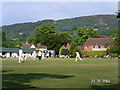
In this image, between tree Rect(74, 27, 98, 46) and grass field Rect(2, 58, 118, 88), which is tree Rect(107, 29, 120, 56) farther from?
grass field Rect(2, 58, 118, 88)

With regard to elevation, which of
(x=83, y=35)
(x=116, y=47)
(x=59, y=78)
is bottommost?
(x=59, y=78)

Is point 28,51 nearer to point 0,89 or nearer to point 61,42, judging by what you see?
point 61,42

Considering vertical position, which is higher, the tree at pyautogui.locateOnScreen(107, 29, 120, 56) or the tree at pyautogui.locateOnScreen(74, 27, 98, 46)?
the tree at pyautogui.locateOnScreen(74, 27, 98, 46)

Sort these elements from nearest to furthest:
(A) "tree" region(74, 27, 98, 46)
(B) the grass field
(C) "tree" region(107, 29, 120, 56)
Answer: (B) the grass field, (C) "tree" region(107, 29, 120, 56), (A) "tree" region(74, 27, 98, 46)

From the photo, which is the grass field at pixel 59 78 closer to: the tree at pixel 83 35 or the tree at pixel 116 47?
the tree at pixel 116 47

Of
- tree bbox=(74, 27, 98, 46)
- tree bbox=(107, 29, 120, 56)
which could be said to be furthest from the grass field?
tree bbox=(74, 27, 98, 46)

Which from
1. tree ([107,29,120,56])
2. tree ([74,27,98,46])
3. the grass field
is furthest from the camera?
tree ([74,27,98,46])

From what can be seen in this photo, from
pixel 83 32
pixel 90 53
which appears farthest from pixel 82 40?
pixel 90 53

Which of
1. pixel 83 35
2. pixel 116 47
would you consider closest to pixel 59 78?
pixel 116 47

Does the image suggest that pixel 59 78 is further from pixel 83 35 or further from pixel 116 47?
pixel 83 35

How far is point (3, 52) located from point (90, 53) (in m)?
26.2

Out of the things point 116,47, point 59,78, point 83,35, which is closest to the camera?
point 59,78

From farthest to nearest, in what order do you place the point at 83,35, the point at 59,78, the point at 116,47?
the point at 83,35
the point at 116,47
the point at 59,78

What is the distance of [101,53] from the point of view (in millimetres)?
91125
